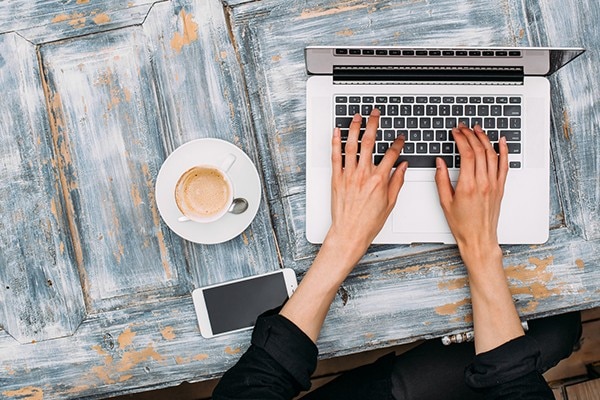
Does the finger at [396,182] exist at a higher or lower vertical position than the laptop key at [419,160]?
lower

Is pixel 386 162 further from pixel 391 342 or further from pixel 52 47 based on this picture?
pixel 52 47

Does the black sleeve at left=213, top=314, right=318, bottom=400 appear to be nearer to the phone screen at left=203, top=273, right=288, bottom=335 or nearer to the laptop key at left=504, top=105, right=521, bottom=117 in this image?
the phone screen at left=203, top=273, right=288, bottom=335

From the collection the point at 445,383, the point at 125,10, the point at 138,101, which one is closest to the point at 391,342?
Answer: the point at 445,383

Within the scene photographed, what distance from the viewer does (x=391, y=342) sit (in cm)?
87

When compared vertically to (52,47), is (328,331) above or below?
below

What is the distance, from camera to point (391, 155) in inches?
33.0

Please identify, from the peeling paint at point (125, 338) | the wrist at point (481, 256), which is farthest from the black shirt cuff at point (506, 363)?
the peeling paint at point (125, 338)

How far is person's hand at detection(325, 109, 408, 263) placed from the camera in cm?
85

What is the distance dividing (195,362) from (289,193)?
0.32 m

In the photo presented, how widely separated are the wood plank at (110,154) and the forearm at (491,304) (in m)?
0.48

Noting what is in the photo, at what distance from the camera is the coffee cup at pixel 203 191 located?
2.72ft

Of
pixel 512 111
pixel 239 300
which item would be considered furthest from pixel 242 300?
pixel 512 111

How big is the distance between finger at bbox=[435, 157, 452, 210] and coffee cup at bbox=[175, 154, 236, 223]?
33cm

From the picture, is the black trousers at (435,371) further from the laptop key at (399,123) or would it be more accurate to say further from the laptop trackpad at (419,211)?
the laptop key at (399,123)
